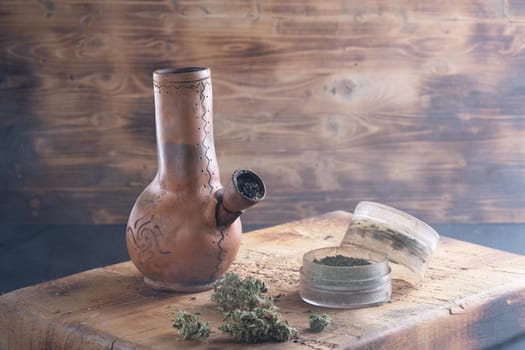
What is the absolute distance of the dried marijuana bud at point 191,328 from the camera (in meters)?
1.21

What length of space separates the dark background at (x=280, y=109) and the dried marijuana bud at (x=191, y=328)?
1.32m

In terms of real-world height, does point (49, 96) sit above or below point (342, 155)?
above

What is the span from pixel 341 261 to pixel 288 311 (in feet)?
0.47

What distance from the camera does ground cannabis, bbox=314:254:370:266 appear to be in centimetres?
143

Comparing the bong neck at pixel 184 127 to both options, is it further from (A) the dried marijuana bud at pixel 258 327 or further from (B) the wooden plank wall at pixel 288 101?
(B) the wooden plank wall at pixel 288 101

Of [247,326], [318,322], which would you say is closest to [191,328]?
[247,326]

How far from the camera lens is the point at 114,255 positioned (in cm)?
254

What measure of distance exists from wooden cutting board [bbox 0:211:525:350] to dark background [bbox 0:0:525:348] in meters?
1.02

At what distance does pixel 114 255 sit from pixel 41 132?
49cm

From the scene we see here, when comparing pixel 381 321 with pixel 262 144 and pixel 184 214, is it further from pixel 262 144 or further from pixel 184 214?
pixel 262 144

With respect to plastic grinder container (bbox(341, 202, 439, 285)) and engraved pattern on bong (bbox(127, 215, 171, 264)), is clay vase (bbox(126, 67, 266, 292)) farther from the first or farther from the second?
plastic grinder container (bbox(341, 202, 439, 285))

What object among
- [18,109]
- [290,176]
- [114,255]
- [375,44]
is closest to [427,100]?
[375,44]

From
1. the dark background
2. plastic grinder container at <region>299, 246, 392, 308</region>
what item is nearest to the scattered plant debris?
plastic grinder container at <region>299, 246, 392, 308</region>

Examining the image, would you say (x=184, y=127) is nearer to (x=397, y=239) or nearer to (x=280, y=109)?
(x=397, y=239)
